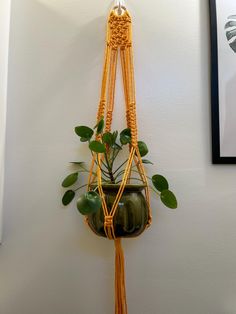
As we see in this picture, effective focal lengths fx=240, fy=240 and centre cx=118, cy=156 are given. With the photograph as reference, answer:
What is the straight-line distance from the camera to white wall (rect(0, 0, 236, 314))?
0.79m

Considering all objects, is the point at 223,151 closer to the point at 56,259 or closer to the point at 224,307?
the point at 224,307

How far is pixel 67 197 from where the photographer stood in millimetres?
772

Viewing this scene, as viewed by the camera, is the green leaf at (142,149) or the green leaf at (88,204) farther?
the green leaf at (142,149)

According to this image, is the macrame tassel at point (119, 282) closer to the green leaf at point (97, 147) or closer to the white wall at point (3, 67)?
the green leaf at point (97, 147)

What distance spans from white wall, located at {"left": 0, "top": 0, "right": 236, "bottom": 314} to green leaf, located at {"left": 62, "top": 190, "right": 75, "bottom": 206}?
0.05 meters

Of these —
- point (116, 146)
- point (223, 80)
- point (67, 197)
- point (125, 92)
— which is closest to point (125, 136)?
point (116, 146)

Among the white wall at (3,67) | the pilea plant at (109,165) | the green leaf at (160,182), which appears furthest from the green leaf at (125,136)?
the white wall at (3,67)

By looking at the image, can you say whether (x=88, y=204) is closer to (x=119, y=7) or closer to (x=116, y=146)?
(x=116, y=146)

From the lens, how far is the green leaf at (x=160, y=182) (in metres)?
0.73

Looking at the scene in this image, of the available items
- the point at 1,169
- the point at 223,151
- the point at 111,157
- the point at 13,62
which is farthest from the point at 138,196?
the point at 13,62

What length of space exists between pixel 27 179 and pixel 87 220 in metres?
0.27

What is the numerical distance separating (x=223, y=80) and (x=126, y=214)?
1.83 feet

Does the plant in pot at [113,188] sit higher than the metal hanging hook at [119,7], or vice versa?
the metal hanging hook at [119,7]

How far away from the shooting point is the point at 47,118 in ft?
2.76
